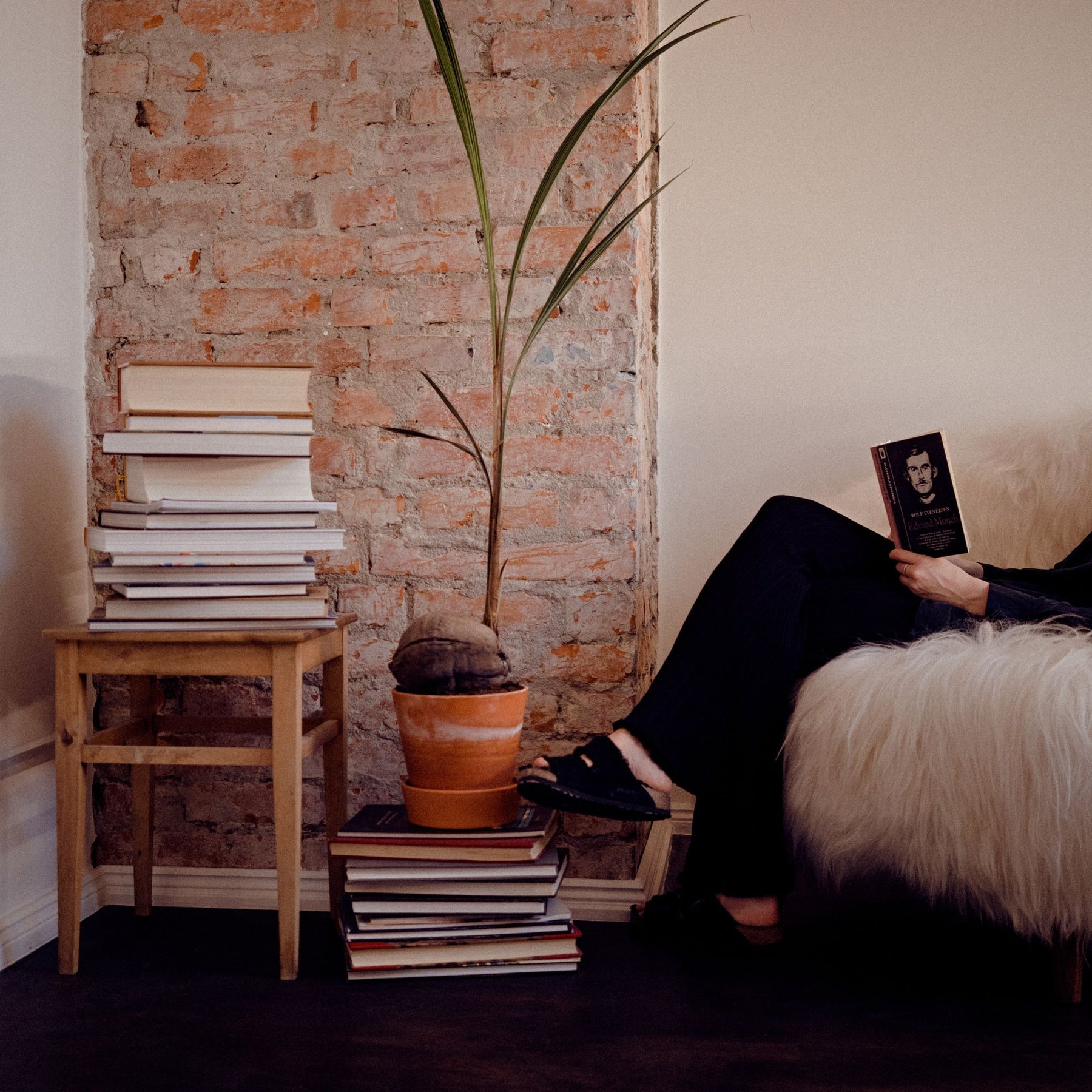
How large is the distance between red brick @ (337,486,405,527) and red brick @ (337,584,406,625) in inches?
4.7

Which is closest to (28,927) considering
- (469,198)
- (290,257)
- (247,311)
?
(247,311)

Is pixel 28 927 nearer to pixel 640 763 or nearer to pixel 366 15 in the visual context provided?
pixel 640 763

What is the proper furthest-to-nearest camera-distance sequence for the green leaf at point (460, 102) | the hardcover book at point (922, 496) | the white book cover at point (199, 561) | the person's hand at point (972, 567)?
the person's hand at point (972, 567) < the hardcover book at point (922, 496) < the white book cover at point (199, 561) < the green leaf at point (460, 102)

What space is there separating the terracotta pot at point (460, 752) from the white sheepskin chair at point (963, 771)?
0.42m

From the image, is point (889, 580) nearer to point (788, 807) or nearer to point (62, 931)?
point (788, 807)

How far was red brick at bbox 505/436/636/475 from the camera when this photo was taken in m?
1.77

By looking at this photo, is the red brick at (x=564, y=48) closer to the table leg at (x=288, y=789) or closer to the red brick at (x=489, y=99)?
the red brick at (x=489, y=99)

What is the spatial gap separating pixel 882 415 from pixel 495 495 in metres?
1.06

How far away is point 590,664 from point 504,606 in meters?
0.19

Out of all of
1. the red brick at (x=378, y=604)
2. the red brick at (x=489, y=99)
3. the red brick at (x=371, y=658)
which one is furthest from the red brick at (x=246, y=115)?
the red brick at (x=371, y=658)

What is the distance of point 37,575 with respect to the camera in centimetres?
168

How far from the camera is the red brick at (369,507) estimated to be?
1.83 m

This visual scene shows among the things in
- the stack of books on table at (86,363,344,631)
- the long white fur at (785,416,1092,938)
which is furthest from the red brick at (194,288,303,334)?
the long white fur at (785,416,1092,938)

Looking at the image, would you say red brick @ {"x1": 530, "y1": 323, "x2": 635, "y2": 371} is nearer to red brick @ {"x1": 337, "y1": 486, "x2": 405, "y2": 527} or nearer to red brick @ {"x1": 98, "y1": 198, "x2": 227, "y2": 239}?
red brick @ {"x1": 337, "y1": 486, "x2": 405, "y2": 527}
